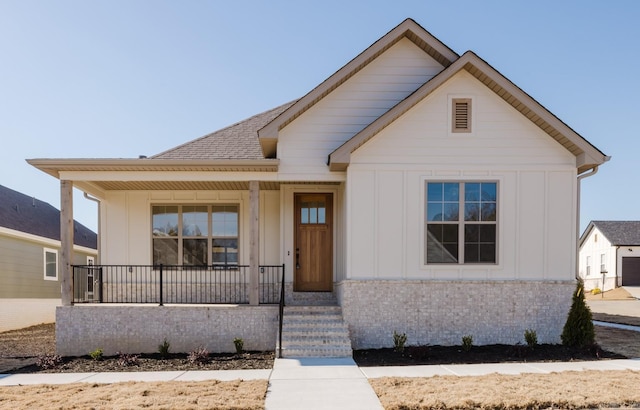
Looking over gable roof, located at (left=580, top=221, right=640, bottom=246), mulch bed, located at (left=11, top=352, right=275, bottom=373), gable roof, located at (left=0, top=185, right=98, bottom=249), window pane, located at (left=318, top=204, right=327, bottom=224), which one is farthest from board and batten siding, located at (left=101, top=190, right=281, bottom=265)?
gable roof, located at (left=580, top=221, right=640, bottom=246)

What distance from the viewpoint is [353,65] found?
9.91m

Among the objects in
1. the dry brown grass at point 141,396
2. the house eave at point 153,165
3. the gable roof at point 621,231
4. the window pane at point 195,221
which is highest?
the gable roof at point 621,231

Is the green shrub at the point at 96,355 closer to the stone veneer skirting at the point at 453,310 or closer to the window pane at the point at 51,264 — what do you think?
the stone veneer skirting at the point at 453,310

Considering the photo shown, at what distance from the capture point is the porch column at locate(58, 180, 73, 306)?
386 inches

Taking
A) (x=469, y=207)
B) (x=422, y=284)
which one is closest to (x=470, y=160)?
(x=469, y=207)

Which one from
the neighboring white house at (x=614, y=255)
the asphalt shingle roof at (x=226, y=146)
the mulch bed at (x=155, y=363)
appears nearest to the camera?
the mulch bed at (x=155, y=363)

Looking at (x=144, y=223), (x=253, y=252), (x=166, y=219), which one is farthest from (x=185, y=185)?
(x=253, y=252)

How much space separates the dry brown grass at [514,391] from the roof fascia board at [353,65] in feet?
17.9

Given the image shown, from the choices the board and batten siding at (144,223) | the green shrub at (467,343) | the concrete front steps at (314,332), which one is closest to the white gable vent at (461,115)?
the green shrub at (467,343)

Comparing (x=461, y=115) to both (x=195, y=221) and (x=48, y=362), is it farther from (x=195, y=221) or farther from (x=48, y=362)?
(x=48, y=362)

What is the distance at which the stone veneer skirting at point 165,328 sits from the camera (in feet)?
31.9

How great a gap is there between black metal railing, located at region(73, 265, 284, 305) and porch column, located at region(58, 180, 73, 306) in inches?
67.0

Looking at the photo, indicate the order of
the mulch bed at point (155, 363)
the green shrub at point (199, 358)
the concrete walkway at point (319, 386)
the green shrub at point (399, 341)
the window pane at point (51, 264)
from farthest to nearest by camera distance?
the window pane at point (51, 264) < the green shrub at point (399, 341) < the green shrub at point (199, 358) < the mulch bed at point (155, 363) < the concrete walkway at point (319, 386)

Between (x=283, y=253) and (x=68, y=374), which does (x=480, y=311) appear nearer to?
(x=283, y=253)
